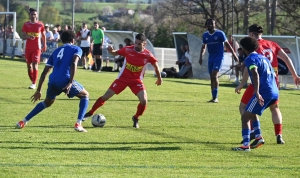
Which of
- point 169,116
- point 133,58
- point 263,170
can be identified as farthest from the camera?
point 169,116

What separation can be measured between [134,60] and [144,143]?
234 centimetres

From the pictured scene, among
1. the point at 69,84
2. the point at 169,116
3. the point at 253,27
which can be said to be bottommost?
the point at 169,116

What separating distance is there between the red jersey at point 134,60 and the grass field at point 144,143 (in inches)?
36.0

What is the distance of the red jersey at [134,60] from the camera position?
12281mm

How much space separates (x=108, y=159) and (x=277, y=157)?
236 cm

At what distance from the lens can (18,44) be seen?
1443 inches

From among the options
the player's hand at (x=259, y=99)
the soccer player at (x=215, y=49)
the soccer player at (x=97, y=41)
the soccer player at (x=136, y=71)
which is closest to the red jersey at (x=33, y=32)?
the soccer player at (x=215, y=49)

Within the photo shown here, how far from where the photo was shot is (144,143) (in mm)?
10383

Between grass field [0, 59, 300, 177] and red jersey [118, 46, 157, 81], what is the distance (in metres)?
0.91

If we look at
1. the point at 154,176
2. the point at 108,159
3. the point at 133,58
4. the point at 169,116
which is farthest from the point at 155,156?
the point at 169,116

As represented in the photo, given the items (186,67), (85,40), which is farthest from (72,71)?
(85,40)

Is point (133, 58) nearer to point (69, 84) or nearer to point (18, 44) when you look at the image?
point (69, 84)

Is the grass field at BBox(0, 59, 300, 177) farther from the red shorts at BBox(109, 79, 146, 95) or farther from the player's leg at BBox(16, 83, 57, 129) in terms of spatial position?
the red shorts at BBox(109, 79, 146, 95)

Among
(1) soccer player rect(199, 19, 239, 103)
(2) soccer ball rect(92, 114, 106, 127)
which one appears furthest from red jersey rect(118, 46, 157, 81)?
(1) soccer player rect(199, 19, 239, 103)
